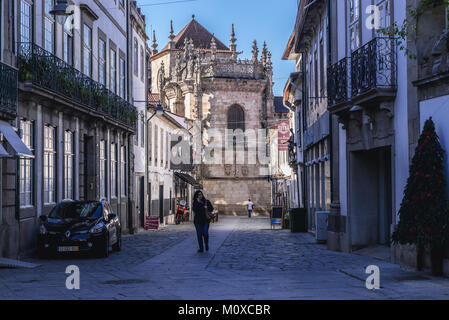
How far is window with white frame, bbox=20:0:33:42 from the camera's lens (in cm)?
1880

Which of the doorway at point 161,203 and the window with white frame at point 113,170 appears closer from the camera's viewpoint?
the window with white frame at point 113,170

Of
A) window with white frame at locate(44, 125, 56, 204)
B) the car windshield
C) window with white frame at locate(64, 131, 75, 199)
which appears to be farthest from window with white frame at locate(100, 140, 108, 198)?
the car windshield

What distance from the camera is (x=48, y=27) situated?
2141 cm

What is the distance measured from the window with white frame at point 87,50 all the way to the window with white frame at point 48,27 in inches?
146

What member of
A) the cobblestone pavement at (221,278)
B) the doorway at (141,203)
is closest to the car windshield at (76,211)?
the cobblestone pavement at (221,278)

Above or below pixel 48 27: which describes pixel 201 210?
below

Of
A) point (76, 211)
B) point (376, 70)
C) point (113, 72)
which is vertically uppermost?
point (113, 72)

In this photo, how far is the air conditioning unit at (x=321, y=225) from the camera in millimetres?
22375

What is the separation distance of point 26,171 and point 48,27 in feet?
16.1

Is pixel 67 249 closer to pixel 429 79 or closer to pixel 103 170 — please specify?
pixel 429 79

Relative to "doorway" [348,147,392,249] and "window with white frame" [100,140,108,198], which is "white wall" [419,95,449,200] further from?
"window with white frame" [100,140,108,198]

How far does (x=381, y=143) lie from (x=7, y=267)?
8.61 m

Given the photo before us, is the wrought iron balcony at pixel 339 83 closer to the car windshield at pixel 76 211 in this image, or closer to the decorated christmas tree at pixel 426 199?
the decorated christmas tree at pixel 426 199

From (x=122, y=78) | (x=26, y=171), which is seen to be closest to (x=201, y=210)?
(x=26, y=171)
